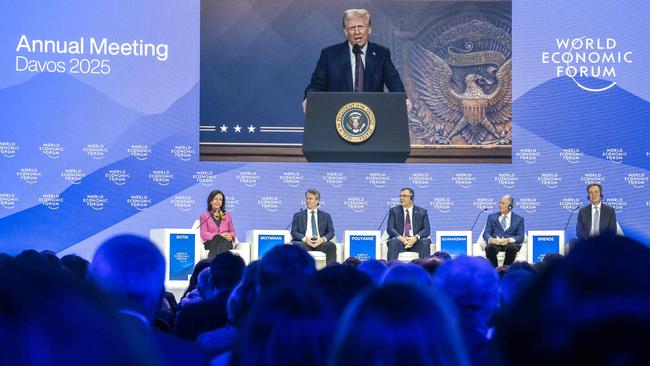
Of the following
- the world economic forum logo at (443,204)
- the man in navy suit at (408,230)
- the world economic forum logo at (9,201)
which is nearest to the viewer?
the man in navy suit at (408,230)

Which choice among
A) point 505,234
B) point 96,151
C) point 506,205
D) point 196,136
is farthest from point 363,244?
point 96,151

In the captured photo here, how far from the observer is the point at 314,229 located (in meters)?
12.4

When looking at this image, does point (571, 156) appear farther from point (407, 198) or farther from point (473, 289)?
point (473, 289)

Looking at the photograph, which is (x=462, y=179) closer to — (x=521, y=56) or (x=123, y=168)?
(x=521, y=56)

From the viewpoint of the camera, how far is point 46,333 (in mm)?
917

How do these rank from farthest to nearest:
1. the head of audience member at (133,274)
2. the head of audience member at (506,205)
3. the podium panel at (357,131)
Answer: the head of audience member at (506,205)
the podium panel at (357,131)
the head of audience member at (133,274)

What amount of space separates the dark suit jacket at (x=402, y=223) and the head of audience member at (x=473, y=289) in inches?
364

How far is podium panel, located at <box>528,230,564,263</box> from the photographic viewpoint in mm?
12242

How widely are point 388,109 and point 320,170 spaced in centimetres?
473

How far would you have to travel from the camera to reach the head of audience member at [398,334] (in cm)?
136

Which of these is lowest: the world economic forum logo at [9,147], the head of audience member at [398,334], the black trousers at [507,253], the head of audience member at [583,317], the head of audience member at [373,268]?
the black trousers at [507,253]

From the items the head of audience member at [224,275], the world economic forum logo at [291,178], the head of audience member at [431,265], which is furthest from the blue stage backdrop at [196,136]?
the head of audience member at [224,275]

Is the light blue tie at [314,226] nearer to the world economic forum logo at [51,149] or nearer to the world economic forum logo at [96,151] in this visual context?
the world economic forum logo at [96,151]

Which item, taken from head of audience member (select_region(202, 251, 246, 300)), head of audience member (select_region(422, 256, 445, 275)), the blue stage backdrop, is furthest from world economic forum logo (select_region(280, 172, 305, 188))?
head of audience member (select_region(202, 251, 246, 300))
